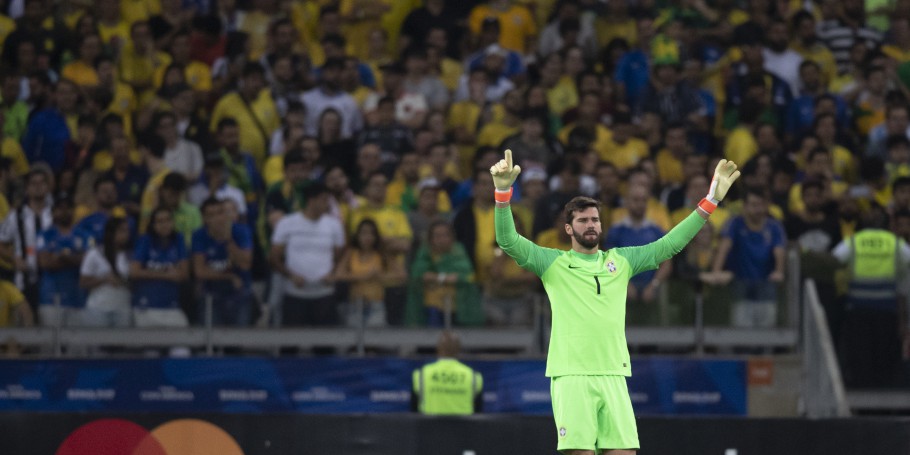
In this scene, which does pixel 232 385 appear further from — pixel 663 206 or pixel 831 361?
pixel 831 361

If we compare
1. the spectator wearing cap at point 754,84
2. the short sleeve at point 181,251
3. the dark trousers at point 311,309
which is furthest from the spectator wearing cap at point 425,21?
the dark trousers at point 311,309

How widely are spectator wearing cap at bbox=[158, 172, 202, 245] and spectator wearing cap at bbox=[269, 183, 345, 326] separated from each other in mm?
832

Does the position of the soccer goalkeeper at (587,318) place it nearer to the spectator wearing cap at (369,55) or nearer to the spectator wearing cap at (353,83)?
the spectator wearing cap at (353,83)

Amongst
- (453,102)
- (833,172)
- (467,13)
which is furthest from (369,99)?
(833,172)

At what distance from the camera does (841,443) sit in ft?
43.6

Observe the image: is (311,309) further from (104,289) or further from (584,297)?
(584,297)

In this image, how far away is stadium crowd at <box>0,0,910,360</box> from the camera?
1619 centimetres

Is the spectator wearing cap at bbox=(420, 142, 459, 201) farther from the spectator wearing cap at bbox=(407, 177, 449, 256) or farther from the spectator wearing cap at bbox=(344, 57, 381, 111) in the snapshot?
the spectator wearing cap at bbox=(344, 57, 381, 111)

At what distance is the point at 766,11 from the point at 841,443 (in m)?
8.46

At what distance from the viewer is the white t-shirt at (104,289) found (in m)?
16.2

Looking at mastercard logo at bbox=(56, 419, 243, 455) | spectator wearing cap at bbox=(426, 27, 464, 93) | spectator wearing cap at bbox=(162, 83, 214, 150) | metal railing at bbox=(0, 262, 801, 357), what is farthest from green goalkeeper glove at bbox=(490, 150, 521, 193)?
spectator wearing cap at bbox=(426, 27, 464, 93)

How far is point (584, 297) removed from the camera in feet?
34.8

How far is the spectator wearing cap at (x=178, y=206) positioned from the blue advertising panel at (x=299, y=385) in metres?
1.33

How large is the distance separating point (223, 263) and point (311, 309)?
1.02 metres
